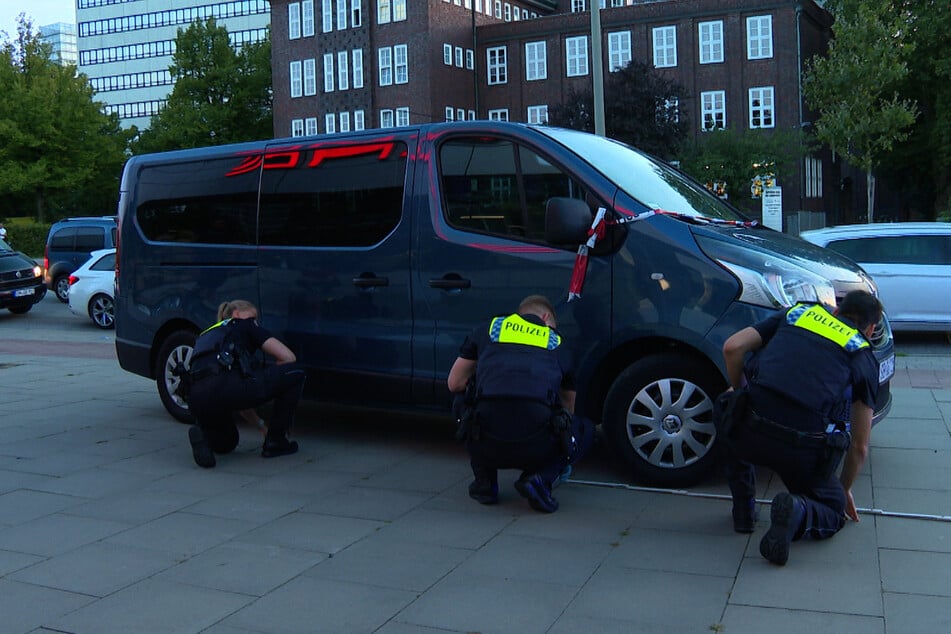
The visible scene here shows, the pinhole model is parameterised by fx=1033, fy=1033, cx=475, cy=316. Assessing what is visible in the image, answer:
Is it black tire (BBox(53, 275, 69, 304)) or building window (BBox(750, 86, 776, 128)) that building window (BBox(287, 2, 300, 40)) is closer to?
building window (BBox(750, 86, 776, 128))

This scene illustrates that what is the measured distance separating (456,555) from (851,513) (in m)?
2.08

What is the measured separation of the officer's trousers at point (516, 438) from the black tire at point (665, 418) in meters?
0.50

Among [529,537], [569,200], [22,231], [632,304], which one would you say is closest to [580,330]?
[632,304]

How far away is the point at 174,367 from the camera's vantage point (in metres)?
8.63

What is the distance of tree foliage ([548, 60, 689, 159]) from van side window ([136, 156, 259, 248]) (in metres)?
35.8

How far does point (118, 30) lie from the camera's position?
126 m

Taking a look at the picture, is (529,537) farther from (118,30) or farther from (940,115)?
(118,30)

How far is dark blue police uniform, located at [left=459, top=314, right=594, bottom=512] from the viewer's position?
564 cm

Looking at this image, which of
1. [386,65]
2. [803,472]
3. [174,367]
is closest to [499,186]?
[803,472]

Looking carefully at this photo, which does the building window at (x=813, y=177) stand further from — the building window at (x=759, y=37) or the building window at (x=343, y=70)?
the building window at (x=343, y=70)

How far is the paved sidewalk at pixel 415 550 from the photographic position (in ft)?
14.1

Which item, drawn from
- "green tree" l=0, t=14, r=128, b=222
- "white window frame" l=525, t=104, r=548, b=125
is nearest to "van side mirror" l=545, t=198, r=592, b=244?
"green tree" l=0, t=14, r=128, b=222

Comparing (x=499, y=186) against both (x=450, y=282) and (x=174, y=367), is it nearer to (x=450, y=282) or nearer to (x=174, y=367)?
(x=450, y=282)

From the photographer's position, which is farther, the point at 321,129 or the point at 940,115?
the point at 321,129
